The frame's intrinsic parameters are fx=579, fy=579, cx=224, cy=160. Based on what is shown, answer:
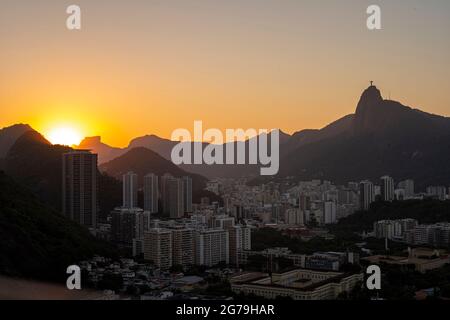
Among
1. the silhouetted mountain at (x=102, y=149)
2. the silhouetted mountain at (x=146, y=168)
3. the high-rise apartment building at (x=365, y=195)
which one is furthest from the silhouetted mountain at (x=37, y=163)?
the high-rise apartment building at (x=365, y=195)

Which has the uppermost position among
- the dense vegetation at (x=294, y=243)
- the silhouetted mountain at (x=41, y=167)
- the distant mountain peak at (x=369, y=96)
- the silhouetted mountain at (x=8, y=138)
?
the distant mountain peak at (x=369, y=96)

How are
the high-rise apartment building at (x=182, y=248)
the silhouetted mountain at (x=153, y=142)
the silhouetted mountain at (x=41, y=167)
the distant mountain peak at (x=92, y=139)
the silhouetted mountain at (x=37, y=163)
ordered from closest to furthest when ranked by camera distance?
the silhouetted mountain at (x=153, y=142) → the distant mountain peak at (x=92, y=139) → the high-rise apartment building at (x=182, y=248) → the silhouetted mountain at (x=37, y=163) → the silhouetted mountain at (x=41, y=167)

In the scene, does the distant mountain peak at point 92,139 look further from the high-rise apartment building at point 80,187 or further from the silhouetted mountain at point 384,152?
the silhouetted mountain at point 384,152

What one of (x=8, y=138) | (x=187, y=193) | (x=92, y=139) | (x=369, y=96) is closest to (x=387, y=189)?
(x=369, y=96)

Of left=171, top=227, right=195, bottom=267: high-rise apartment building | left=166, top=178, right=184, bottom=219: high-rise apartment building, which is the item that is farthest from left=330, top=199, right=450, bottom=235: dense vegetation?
left=171, top=227, right=195, bottom=267: high-rise apartment building

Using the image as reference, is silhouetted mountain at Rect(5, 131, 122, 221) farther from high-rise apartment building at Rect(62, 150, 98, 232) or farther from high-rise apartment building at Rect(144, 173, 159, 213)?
high-rise apartment building at Rect(144, 173, 159, 213)

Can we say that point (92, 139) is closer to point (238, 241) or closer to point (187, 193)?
point (238, 241)
